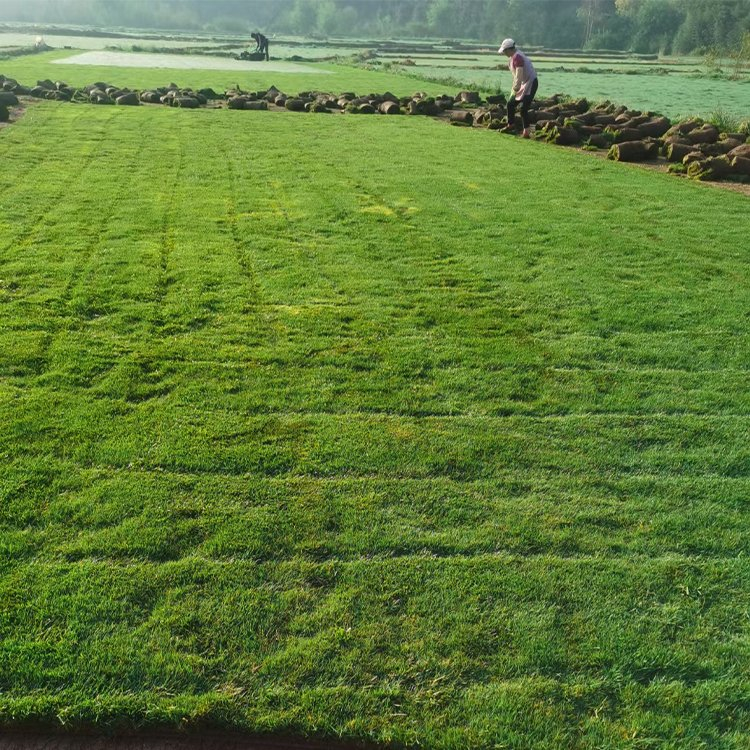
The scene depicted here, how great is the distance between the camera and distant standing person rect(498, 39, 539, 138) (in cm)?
1574

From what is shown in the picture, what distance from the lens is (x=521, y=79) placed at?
54.3ft

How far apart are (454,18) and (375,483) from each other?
375 feet

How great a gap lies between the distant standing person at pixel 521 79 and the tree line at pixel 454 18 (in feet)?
137

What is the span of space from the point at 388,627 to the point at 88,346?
3.50 meters

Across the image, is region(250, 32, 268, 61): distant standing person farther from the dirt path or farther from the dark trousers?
the dirt path

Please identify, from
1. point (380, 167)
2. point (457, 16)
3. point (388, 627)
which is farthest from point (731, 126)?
point (457, 16)

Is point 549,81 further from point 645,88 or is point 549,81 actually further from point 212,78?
point 212,78

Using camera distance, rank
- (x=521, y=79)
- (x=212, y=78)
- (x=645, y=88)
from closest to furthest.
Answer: (x=521, y=79) → (x=645, y=88) → (x=212, y=78)

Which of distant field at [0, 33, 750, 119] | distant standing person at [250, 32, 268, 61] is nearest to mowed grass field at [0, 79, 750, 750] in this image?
distant field at [0, 33, 750, 119]

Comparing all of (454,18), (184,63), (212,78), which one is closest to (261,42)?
(184,63)

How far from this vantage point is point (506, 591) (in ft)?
11.1

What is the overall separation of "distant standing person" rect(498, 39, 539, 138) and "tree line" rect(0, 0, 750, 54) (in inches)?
1649

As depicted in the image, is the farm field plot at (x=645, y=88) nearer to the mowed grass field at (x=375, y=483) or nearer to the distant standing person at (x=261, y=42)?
the distant standing person at (x=261, y=42)

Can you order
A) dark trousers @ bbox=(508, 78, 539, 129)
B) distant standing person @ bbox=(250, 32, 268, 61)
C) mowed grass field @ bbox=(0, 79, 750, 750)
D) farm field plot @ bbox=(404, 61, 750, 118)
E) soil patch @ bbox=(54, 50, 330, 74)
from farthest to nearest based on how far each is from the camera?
distant standing person @ bbox=(250, 32, 268, 61), soil patch @ bbox=(54, 50, 330, 74), farm field plot @ bbox=(404, 61, 750, 118), dark trousers @ bbox=(508, 78, 539, 129), mowed grass field @ bbox=(0, 79, 750, 750)
